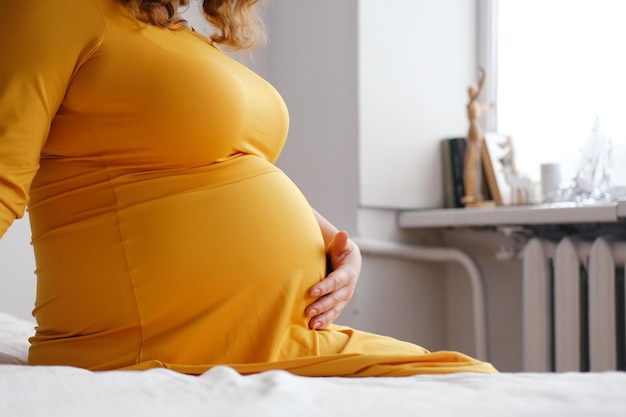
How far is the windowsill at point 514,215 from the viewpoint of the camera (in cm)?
182

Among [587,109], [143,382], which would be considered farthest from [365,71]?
[143,382]

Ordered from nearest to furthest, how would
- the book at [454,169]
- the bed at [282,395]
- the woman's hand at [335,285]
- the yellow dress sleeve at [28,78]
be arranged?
the bed at [282,395] < the yellow dress sleeve at [28,78] < the woman's hand at [335,285] < the book at [454,169]

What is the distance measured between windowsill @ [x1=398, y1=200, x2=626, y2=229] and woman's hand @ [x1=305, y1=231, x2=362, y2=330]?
85 centimetres

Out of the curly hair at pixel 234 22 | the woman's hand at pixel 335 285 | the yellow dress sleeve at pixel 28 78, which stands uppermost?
the curly hair at pixel 234 22

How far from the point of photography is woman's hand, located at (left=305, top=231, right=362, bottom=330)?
1.03 m

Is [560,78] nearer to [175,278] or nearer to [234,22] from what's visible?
[234,22]

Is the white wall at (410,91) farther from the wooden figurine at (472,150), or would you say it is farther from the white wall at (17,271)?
the white wall at (17,271)

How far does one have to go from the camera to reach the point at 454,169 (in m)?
2.32

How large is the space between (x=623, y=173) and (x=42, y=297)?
1614 mm

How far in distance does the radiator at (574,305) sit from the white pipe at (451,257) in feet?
0.58

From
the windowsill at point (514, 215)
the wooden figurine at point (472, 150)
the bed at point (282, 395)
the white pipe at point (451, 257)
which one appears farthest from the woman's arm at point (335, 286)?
the wooden figurine at point (472, 150)

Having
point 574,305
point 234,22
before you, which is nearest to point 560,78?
point 574,305

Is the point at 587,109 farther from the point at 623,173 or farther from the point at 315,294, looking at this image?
the point at 315,294

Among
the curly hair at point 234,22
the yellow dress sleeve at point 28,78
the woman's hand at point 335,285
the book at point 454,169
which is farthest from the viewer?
the book at point 454,169
